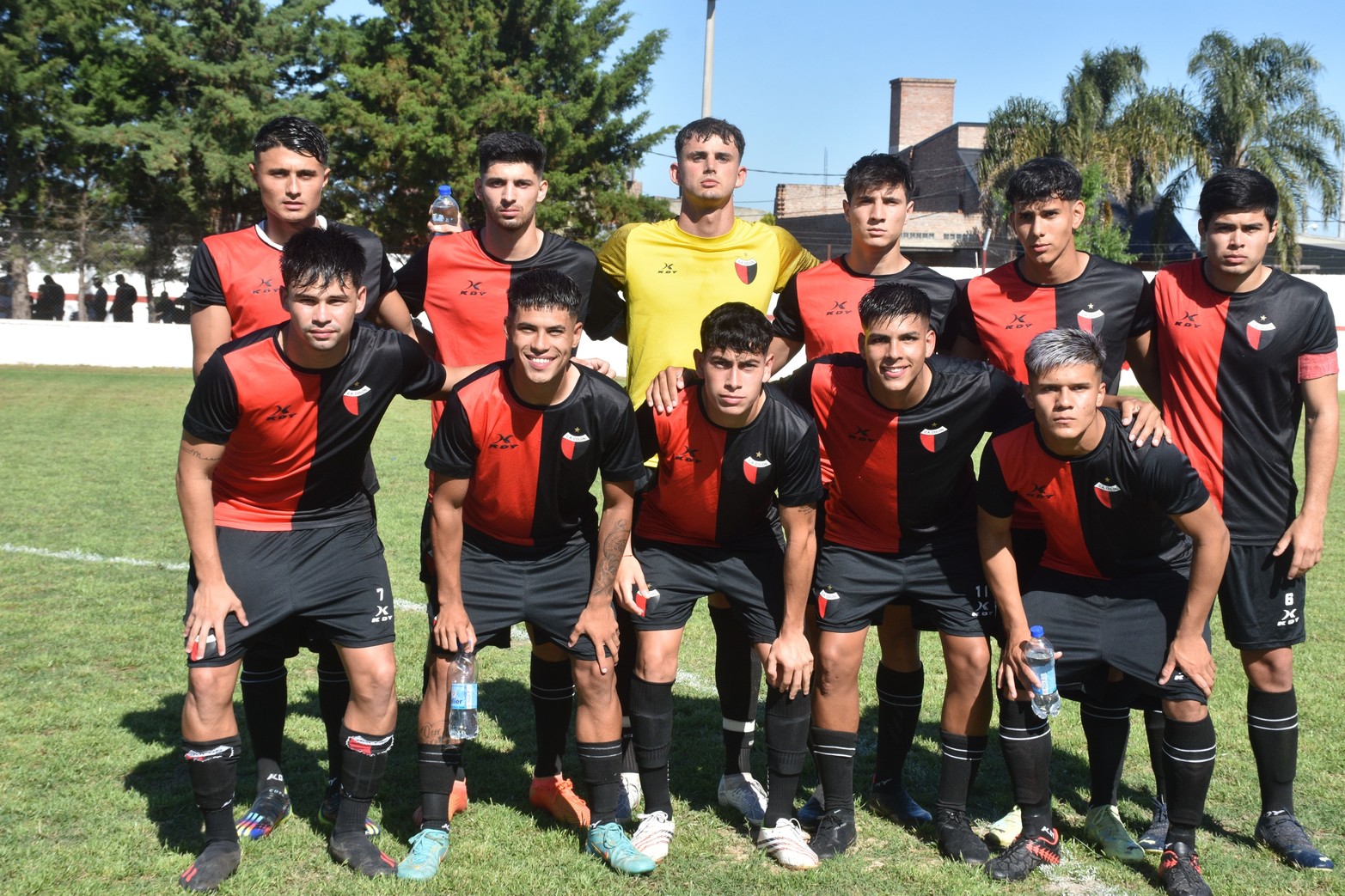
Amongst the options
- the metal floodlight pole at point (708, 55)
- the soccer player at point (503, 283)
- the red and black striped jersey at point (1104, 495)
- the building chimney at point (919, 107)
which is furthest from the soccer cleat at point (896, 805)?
the building chimney at point (919, 107)

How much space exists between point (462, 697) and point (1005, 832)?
2.05m

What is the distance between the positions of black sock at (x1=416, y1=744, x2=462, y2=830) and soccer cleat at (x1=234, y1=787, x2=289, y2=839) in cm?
60

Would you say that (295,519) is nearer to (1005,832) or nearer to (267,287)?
(267,287)

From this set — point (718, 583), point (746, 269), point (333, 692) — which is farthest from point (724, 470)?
point (333, 692)

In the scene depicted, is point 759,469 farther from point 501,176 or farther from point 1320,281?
point 1320,281

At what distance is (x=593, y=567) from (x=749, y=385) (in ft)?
2.92

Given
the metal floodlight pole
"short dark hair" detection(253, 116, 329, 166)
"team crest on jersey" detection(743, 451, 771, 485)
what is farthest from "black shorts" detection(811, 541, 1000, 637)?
the metal floodlight pole

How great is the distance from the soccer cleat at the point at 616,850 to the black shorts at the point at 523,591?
61 cm

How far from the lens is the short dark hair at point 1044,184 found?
167 inches

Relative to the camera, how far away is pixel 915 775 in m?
4.91

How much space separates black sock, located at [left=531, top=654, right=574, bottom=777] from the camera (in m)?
4.61

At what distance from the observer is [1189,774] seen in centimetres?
393

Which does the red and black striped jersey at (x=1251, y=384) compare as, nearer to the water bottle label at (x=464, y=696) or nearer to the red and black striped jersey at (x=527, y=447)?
the red and black striped jersey at (x=527, y=447)

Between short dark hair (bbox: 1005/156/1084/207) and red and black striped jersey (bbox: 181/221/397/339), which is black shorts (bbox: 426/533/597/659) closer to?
red and black striped jersey (bbox: 181/221/397/339)
